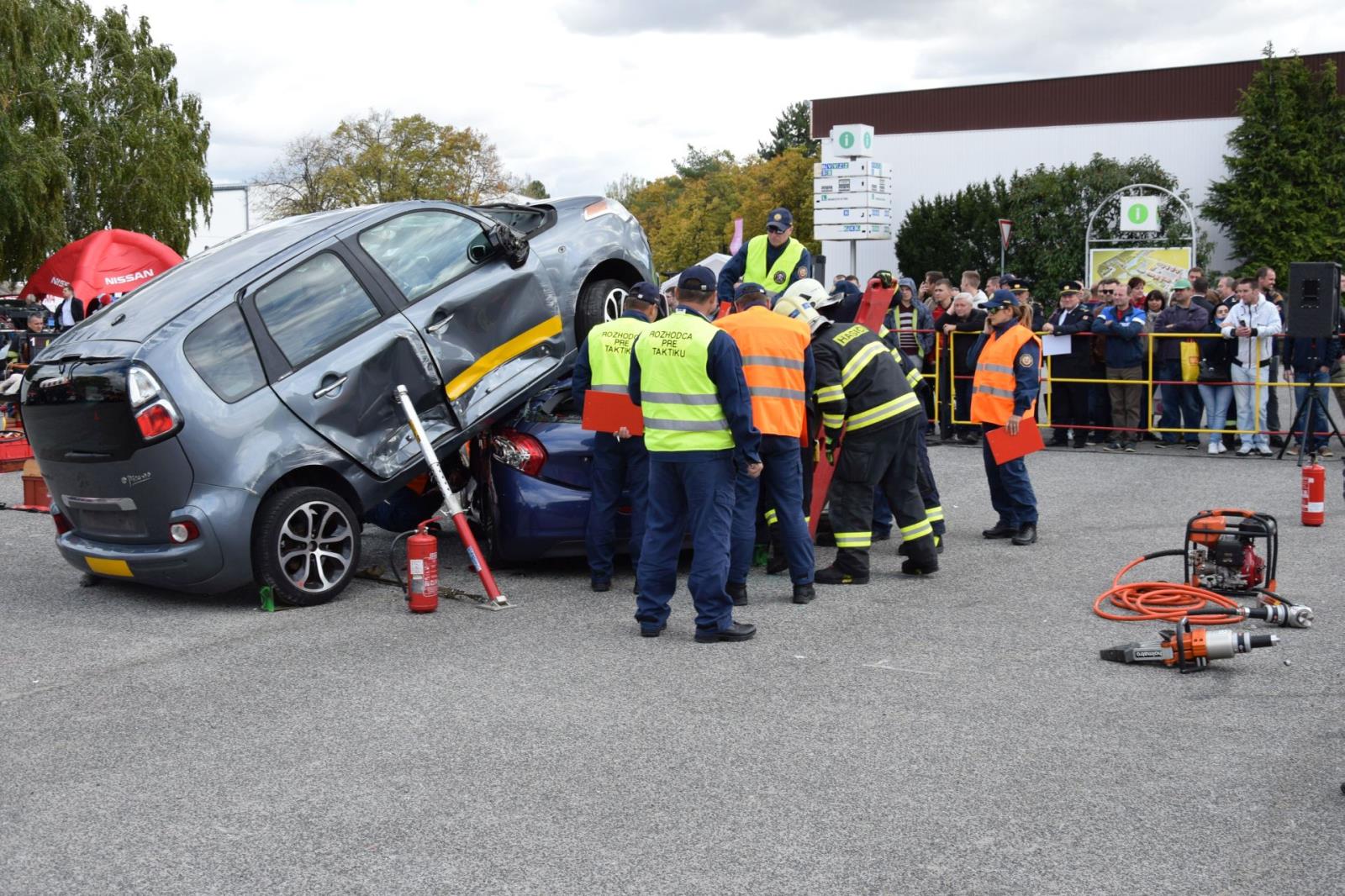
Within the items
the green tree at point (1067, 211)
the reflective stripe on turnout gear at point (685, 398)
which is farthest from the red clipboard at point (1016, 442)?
the green tree at point (1067, 211)

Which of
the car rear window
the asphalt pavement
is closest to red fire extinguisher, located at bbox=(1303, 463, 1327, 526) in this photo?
the asphalt pavement

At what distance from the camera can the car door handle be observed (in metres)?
8.07

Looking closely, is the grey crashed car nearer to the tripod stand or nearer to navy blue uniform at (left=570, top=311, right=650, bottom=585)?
navy blue uniform at (left=570, top=311, right=650, bottom=585)

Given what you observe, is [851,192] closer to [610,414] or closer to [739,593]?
[610,414]

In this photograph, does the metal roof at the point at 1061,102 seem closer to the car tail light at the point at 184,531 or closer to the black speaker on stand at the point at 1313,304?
the black speaker on stand at the point at 1313,304

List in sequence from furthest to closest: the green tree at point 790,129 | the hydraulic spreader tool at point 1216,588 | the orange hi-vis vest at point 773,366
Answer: the green tree at point 790,129 → the orange hi-vis vest at point 773,366 → the hydraulic spreader tool at point 1216,588

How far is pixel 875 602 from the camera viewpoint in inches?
319

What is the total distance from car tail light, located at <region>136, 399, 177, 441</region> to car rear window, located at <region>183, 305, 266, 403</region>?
10.9 inches

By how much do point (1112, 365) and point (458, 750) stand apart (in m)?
12.2

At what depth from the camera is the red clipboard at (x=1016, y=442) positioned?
9898 millimetres

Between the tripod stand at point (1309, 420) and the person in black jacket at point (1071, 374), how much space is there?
7.38ft

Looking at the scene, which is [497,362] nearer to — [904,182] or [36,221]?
[36,221]

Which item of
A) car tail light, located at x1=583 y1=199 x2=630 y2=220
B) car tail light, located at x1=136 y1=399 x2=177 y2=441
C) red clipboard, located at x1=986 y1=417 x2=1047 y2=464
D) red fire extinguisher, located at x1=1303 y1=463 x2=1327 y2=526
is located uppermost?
car tail light, located at x1=583 y1=199 x2=630 y2=220

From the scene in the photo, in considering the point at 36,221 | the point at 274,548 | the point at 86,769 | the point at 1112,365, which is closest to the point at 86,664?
the point at 274,548
